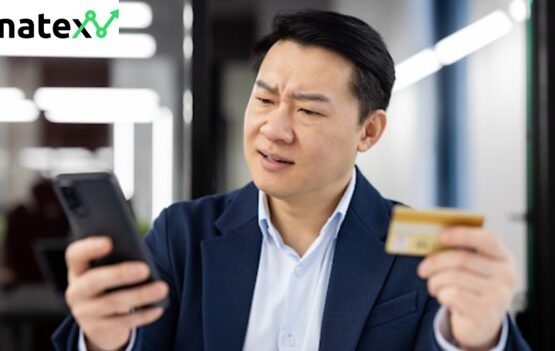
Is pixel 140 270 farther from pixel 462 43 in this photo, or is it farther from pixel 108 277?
Result: pixel 462 43

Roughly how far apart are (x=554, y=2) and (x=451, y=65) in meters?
0.50

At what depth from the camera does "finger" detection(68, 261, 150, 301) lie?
1156 millimetres

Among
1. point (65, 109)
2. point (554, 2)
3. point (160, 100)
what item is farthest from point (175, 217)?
point (554, 2)

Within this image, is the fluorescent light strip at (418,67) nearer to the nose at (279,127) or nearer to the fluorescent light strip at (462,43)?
the fluorescent light strip at (462,43)

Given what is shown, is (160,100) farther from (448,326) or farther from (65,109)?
(448,326)

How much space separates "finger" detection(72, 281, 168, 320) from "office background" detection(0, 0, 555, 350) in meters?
1.95

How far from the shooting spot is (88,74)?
330 centimetres

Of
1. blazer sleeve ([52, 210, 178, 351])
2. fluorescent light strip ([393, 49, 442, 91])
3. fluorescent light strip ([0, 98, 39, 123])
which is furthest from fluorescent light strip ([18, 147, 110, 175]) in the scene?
blazer sleeve ([52, 210, 178, 351])

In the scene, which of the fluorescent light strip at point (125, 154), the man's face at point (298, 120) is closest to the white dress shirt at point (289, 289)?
the man's face at point (298, 120)

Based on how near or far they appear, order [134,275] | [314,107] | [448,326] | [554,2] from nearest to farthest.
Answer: [134,275] < [448,326] < [314,107] < [554,2]

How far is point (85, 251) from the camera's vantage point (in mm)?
1166

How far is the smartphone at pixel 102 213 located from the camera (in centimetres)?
120

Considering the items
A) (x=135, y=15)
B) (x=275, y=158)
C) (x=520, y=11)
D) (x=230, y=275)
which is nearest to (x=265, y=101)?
(x=275, y=158)

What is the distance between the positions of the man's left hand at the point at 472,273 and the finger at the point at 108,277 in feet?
1.47
